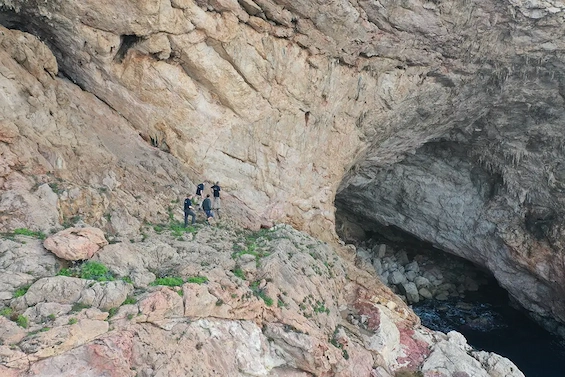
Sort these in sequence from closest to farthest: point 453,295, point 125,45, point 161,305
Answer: point 161,305 < point 125,45 < point 453,295

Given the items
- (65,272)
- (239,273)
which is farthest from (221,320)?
(65,272)

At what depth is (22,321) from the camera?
25.2 feet

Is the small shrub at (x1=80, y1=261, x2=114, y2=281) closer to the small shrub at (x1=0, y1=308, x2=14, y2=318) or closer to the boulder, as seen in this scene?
the small shrub at (x1=0, y1=308, x2=14, y2=318)

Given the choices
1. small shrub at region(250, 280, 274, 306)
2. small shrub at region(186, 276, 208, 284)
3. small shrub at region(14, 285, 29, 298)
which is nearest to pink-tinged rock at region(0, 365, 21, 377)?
small shrub at region(14, 285, 29, 298)

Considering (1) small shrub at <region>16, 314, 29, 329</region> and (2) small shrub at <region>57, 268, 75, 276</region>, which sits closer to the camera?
(1) small shrub at <region>16, 314, 29, 329</region>

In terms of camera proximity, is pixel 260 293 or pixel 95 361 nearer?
pixel 95 361

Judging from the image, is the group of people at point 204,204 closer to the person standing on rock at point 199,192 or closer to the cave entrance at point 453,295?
the person standing on rock at point 199,192

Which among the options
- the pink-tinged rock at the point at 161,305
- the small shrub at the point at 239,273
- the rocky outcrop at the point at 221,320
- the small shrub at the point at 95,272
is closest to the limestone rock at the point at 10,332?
the rocky outcrop at the point at 221,320

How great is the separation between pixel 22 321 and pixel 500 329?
2684cm

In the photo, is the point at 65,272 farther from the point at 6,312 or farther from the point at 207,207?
the point at 207,207

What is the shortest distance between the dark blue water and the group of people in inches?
634

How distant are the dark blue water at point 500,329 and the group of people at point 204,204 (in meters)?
16.1

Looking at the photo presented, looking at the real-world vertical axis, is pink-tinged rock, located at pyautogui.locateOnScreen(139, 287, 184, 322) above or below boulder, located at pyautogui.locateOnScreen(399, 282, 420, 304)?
above

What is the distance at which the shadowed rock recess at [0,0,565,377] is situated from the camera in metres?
9.19
